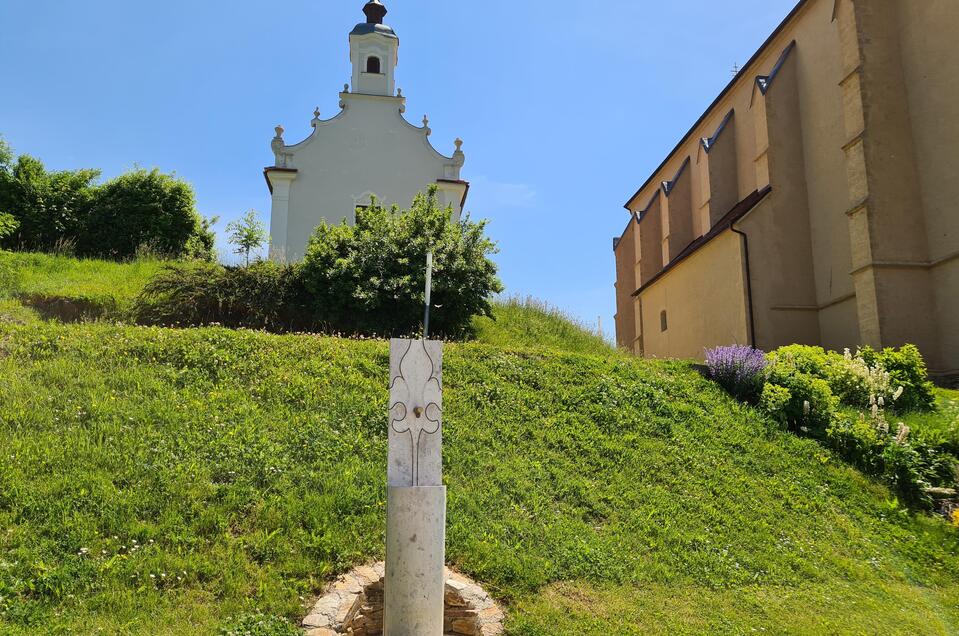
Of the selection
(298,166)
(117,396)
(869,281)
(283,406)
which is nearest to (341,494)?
(283,406)

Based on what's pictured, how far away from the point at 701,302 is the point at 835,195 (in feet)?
16.8

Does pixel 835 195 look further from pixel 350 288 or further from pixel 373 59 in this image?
pixel 373 59

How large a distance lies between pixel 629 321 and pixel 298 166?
1626cm

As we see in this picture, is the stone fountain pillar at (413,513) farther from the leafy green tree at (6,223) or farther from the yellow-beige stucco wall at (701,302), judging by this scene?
the leafy green tree at (6,223)

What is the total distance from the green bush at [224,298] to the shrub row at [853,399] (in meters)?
8.96

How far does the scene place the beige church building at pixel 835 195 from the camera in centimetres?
1495

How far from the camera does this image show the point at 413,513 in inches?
190

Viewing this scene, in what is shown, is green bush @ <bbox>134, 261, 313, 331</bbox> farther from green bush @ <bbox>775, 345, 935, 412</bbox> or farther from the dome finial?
the dome finial

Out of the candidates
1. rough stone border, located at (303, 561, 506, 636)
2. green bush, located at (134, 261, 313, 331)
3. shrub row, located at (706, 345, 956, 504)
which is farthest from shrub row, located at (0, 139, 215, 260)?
rough stone border, located at (303, 561, 506, 636)

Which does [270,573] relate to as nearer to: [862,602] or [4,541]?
[4,541]

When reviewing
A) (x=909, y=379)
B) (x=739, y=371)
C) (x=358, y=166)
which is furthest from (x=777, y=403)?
(x=358, y=166)

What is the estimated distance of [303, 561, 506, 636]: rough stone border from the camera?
16.5 ft

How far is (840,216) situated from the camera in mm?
17172

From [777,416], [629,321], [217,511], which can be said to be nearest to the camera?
[217,511]
